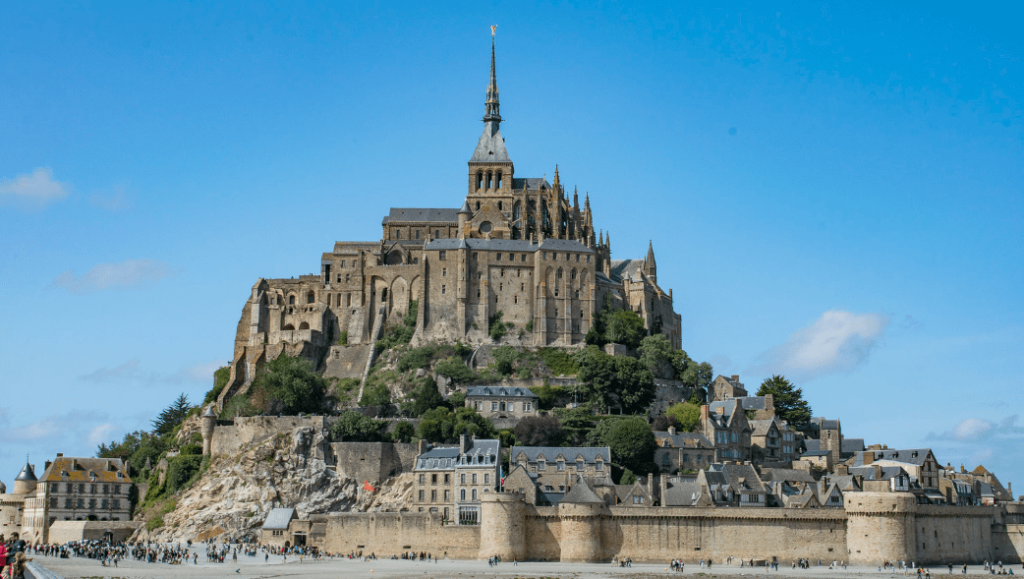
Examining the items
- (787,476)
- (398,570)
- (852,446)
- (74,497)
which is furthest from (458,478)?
(852,446)

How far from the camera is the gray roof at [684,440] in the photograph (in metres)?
70.2

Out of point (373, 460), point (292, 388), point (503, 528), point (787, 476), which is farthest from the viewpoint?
point (292, 388)

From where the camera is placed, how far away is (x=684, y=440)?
70812mm

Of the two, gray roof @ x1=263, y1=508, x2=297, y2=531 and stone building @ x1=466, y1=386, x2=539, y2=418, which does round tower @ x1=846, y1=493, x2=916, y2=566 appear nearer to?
stone building @ x1=466, y1=386, x2=539, y2=418

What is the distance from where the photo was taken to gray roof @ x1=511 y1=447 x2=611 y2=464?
2566 inches

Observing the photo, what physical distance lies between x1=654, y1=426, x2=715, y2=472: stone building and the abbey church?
17.1m

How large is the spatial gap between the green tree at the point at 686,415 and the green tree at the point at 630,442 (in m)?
6.08

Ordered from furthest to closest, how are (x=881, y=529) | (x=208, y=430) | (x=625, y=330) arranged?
(x=625, y=330) → (x=208, y=430) → (x=881, y=529)

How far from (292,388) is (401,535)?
22.9 meters

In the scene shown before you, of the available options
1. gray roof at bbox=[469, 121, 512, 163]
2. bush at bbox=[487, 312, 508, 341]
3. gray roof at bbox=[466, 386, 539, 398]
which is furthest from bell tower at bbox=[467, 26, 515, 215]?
gray roof at bbox=[466, 386, 539, 398]

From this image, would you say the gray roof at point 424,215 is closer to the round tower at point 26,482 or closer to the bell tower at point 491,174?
the bell tower at point 491,174

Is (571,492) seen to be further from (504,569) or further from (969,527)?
(969,527)

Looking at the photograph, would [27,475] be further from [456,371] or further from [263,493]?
[456,371]

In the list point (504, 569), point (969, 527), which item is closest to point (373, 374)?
point (504, 569)
